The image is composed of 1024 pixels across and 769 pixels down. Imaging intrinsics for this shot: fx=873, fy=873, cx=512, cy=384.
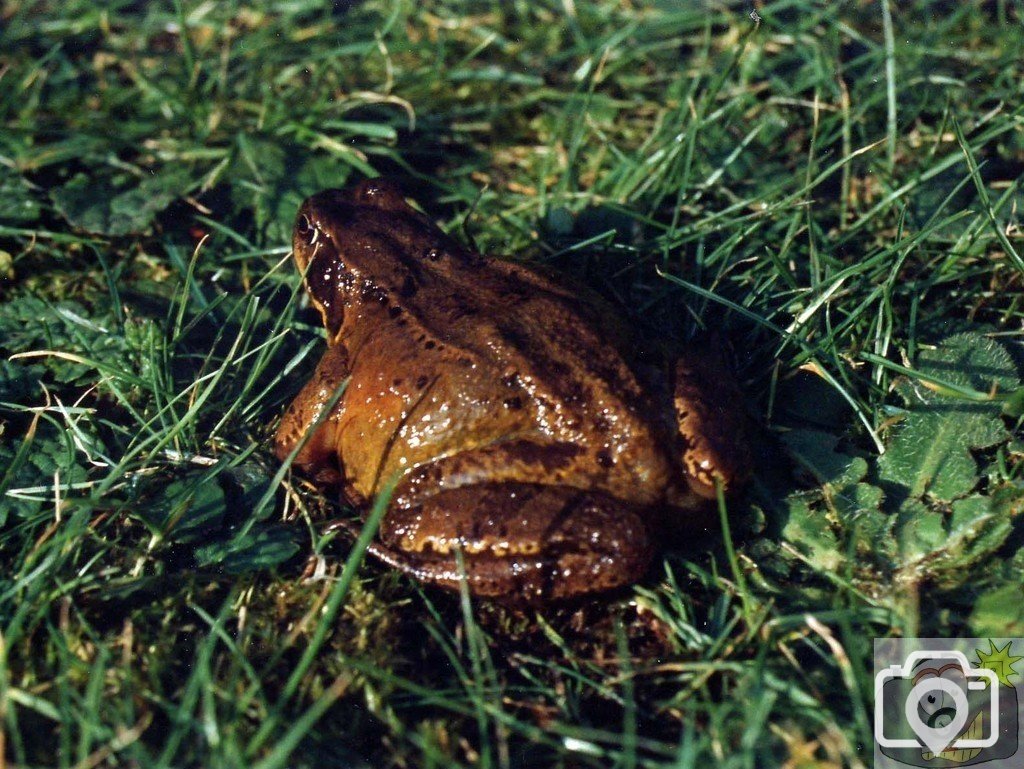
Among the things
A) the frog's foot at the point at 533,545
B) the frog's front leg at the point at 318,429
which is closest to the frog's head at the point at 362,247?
the frog's front leg at the point at 318,429


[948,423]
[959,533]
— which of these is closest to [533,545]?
[959,533]

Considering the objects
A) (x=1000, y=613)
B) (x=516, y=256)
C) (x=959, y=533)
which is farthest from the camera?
(x=516, y=256)

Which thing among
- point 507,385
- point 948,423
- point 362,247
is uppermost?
point 362,247

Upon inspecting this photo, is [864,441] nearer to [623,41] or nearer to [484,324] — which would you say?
[484,324]

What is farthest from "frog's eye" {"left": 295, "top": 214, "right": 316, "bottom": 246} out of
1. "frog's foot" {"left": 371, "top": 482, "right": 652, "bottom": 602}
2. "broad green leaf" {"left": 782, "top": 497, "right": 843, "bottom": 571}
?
"broad green leaf" {"left": 782, "top": 497, "right": 843, "bottom": 571}

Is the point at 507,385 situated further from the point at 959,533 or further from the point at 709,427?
the point at 959,533

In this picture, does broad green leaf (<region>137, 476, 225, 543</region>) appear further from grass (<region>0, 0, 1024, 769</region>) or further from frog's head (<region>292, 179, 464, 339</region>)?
frog's head (<region>292, 179, 464, 339</region>)

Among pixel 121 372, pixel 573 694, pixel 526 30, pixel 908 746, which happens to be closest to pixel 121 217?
pixel 121 372
